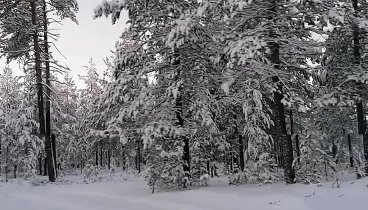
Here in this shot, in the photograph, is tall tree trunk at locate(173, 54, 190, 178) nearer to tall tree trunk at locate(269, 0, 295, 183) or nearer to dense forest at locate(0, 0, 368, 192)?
dense forest at locate(0, 0, 368, 192)

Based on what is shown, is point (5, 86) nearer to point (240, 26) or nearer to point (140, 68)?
point (140, 68)

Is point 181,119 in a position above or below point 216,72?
below

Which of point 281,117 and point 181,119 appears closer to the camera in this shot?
point 281,117

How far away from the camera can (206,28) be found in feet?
43.0

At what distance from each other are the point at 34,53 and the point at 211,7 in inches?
522

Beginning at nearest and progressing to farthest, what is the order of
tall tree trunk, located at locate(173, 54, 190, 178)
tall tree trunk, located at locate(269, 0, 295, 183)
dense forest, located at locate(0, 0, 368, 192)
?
dense forest, located at locate(0, 0, 368, 192), tall tree trunk, located at locate(269, 0, 295, 183), tall tree trunk, located at locate(173, 54, 190, 178)

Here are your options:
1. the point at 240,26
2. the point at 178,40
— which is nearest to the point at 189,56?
the point at 178,40

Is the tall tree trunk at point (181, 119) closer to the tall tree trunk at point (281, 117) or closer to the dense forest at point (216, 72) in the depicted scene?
the dense forest at point (216, 72)

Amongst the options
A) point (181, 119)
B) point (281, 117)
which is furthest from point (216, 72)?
point (281, 117)

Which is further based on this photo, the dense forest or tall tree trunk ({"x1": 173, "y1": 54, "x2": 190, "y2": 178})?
tall tree trunk ({"x1": 173, "y1": 54, "x2": 190, "y2": 178})

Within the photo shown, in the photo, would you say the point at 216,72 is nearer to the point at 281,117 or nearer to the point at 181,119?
the point at 181,119

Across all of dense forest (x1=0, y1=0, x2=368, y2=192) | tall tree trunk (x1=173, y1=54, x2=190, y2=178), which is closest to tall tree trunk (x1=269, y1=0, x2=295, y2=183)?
dense forest (x1=0, y1=0, x2=368, y2=192)

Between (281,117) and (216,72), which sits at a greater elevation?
(216,72)

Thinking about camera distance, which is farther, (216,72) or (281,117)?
(216,72)
